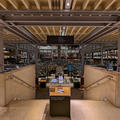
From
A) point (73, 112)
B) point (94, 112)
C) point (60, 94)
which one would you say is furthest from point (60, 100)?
point (94, 112)

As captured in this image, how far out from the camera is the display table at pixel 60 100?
291cm

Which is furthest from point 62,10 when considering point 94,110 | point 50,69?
point 50,69

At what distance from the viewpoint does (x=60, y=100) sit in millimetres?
2959

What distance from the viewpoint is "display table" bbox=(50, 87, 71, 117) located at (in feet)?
9.53

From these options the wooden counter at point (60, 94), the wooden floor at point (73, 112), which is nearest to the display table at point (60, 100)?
the wooden counter at point (60, 94)

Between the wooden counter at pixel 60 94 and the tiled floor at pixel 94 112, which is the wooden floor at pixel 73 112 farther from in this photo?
the wooden counter at pixel 60 94

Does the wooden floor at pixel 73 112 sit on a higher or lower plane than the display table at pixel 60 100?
lower

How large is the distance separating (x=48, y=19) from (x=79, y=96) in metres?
7.53

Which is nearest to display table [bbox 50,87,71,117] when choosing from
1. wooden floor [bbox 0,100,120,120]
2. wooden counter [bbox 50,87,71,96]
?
wooden counter [bbox 50,87,71,96]

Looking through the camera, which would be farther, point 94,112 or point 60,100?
point 94,112

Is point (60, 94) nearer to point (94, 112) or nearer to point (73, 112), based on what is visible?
point (73, 112)

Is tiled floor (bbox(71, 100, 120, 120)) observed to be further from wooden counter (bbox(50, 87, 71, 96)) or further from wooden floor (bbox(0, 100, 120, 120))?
wooden counter (bbox(50, 87, 71, 96))

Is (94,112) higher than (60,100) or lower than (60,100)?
lower

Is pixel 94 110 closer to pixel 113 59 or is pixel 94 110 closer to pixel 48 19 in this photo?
pixel 48 19
